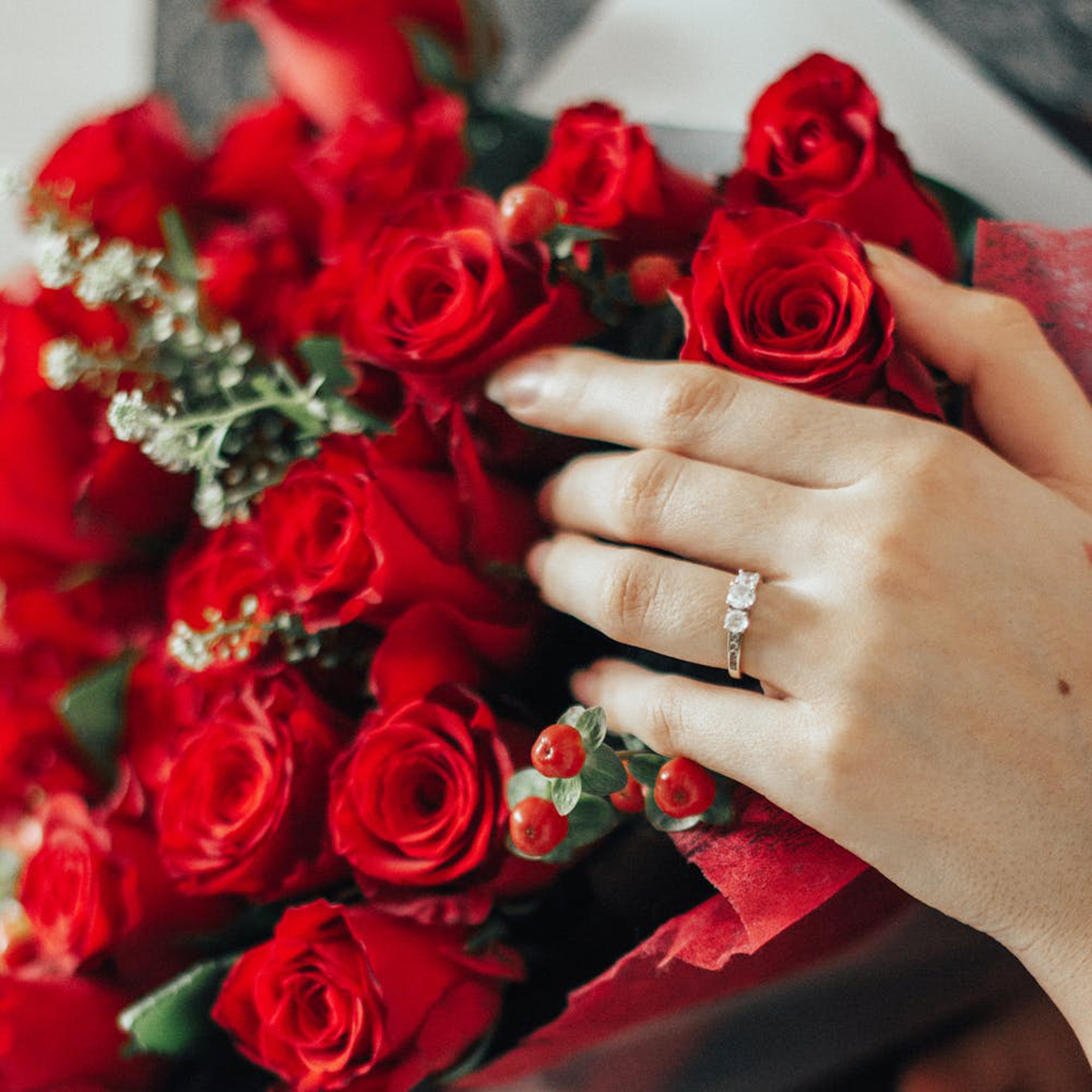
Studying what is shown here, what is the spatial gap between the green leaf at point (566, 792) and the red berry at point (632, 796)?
32mm

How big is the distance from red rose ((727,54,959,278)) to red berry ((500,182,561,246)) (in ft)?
0.36

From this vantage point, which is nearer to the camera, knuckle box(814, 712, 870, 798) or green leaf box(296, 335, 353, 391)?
knuckle box(814, 712, 870, 798)

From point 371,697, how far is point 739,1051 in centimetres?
35

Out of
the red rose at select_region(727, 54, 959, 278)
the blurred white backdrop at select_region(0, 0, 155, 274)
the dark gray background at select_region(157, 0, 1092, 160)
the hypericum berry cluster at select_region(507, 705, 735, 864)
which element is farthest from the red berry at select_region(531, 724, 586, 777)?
the blurred white backdrop at select_region(0, 0, 155, 274)

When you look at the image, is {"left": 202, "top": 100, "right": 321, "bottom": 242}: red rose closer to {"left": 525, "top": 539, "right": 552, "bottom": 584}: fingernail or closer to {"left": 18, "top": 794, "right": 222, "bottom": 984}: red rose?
{"left": 525, "top": 539, "right": 552, "bottom": 584}: fingernail

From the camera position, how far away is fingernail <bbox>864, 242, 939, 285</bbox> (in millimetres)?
562

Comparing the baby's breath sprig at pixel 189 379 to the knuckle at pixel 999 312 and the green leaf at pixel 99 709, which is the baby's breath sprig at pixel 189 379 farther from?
the knuckle at pixel 999 312

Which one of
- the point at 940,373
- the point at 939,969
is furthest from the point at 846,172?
the point at 939,969

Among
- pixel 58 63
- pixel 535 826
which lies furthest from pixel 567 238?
pixel 58 63

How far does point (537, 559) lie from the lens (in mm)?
620

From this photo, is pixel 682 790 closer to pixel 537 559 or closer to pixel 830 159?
pixel 537 559

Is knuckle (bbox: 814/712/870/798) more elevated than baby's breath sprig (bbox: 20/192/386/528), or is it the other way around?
knuckle (bbox: 814/712/870/798)

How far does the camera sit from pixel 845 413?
527 mm

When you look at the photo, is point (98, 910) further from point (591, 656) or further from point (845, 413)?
point (845, 413)
